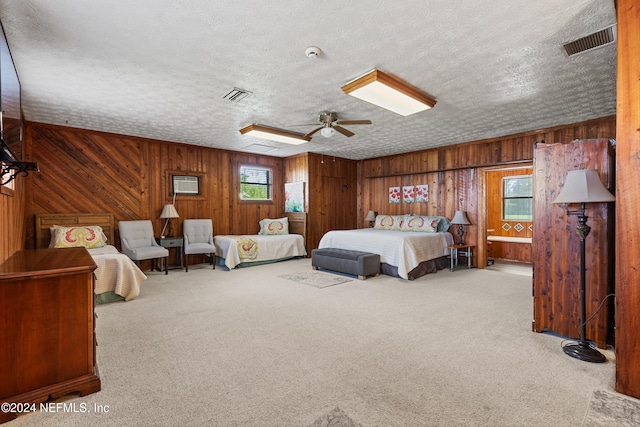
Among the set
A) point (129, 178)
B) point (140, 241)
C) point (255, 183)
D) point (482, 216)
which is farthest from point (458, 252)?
point (129, 178)

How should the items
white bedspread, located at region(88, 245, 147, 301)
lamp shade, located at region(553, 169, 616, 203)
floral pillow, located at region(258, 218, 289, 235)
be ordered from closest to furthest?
lamp shade, located at region(553, 169, 616, 203) → white bedspread, located at region(88, 245, 147, 301) → floral pillow, located at region(258, 218, 289, 235)

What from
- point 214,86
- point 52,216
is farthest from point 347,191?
point 52,216

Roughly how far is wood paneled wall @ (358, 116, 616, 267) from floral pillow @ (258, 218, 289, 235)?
8.09ft

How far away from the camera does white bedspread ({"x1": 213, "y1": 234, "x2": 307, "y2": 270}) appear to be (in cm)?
591

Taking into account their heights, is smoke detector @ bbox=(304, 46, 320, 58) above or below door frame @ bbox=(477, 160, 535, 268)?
above

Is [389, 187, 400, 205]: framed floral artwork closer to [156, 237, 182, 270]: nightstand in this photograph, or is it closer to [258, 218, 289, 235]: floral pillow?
[258, 218, 289, 235]: floral pillow

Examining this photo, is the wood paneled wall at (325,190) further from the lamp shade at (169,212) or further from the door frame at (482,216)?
the door frame at (482,216)

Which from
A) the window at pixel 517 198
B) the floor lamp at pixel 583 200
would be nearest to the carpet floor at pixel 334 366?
the floor lamp at pixel 583 200

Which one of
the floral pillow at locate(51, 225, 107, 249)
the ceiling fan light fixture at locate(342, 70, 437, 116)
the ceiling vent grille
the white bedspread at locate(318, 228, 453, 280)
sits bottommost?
the white bedspread at locate(318, 228, 453, 280)

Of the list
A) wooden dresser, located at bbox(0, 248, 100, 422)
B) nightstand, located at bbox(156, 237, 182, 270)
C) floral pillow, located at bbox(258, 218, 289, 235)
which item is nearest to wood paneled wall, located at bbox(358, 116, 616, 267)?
floral pillow, located at bbox(258, 218, 289, 235)

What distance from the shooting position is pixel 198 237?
630 centimetres

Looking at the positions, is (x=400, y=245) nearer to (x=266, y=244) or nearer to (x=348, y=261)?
(x=348, y=261)

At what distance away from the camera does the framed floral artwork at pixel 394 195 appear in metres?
7.68

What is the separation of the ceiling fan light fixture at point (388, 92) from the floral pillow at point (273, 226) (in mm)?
4289
